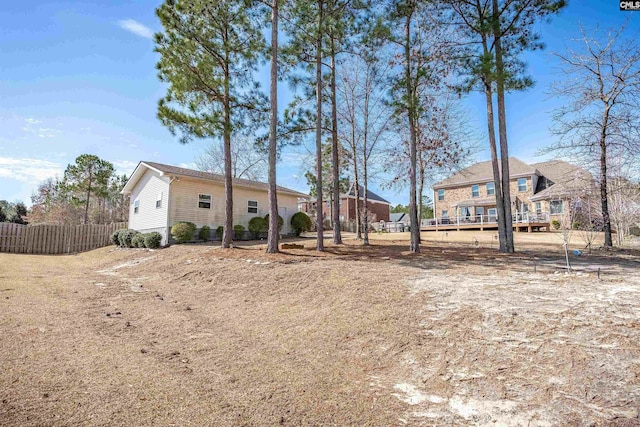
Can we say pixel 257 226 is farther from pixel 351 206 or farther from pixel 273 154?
pixel 351 206

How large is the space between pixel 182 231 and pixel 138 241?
7.76ft

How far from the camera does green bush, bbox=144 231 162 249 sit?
15.7 m

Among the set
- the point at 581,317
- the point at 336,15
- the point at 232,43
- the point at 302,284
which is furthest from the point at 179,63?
the point at 581,317

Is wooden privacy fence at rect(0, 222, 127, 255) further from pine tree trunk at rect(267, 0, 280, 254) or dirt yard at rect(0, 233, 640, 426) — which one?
pine tree trunk at rect(267, 0, 280, 254)

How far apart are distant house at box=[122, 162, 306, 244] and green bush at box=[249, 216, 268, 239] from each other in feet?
2.17

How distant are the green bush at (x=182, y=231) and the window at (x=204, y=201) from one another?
1998mm

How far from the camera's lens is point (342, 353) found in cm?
381

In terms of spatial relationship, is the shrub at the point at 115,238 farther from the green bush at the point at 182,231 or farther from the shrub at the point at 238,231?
the shrub at the point at 238,231

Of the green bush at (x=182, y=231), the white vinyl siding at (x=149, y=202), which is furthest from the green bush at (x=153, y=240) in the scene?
the white vinyl siding at (x=149, y=202)

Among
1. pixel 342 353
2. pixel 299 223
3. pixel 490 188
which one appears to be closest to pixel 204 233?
pixel 299 223

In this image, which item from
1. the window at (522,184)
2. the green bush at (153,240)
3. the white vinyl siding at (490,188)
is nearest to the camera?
the green bush at (153,240)

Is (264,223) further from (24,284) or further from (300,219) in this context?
(24,284)

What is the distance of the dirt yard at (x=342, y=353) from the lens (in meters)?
2.58

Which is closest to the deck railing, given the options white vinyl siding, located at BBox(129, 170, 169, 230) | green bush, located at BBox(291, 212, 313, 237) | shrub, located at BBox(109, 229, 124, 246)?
green bush, located at BBox(291, 212, 313, 237)
